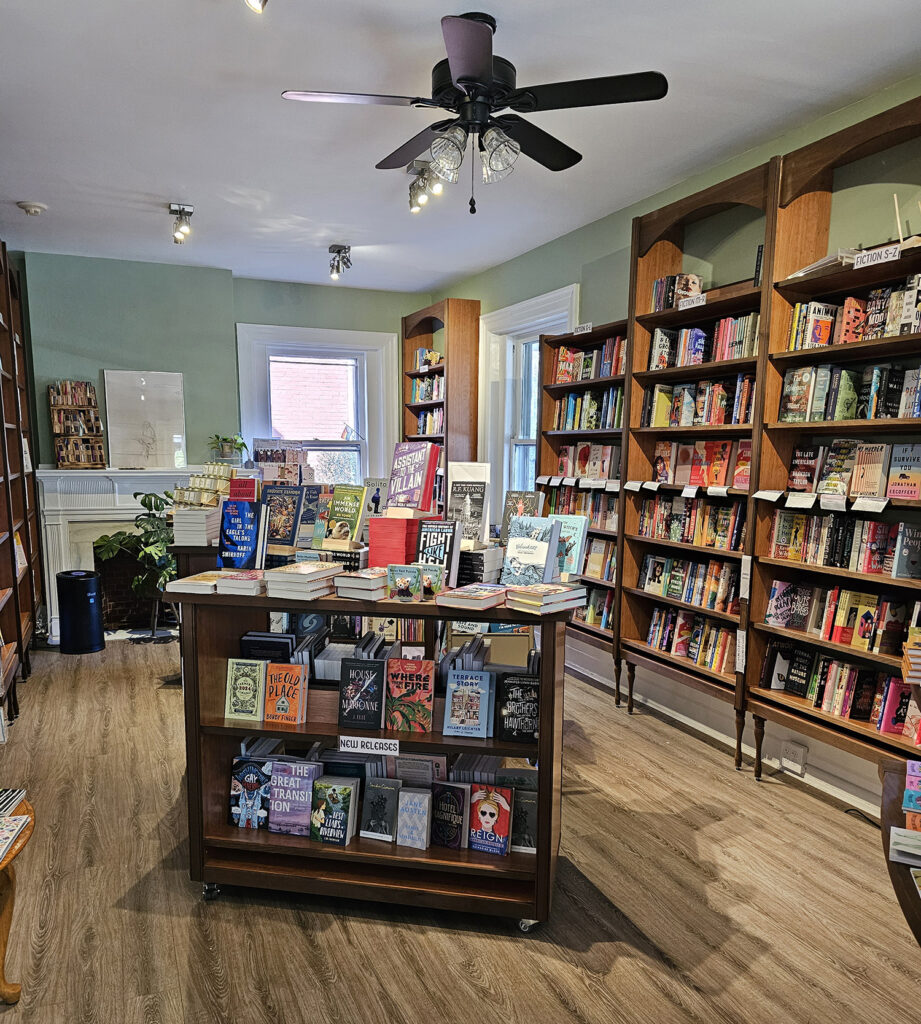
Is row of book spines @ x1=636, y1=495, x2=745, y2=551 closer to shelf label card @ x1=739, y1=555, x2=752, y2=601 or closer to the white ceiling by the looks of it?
shelf label card @ x1=739, y1=555, x2=752, y2=601

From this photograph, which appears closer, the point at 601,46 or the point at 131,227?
the point at 601,46

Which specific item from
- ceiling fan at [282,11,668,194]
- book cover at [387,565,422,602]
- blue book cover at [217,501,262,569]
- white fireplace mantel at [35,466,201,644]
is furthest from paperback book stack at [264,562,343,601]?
white fireplace mantel at [35,466,201,644]

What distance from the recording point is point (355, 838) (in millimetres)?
2299

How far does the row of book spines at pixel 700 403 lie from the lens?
3217mm

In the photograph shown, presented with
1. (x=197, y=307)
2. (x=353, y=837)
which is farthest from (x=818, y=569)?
(x=197, y=307)

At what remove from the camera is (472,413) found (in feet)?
19.4

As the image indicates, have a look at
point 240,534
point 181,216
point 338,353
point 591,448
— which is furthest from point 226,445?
point 240,534

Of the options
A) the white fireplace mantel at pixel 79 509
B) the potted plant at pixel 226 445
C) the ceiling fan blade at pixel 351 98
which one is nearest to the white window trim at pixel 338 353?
the potted plant at pixel 226 445

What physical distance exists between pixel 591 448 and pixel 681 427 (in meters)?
0.88

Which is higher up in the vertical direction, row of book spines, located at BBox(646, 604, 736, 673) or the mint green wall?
the mint green wall

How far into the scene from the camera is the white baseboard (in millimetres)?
2875

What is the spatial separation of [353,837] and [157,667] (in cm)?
297

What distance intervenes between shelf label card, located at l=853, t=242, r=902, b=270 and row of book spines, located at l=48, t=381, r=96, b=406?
5.19 m

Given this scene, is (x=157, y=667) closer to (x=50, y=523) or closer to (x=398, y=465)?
(x=50, y=523)
